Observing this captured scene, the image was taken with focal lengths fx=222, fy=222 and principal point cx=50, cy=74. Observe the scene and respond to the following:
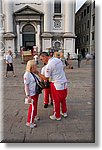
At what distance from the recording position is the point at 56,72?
4.67 meters

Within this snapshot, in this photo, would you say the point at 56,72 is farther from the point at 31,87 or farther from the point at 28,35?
the point at 28,35

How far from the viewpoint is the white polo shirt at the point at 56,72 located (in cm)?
462

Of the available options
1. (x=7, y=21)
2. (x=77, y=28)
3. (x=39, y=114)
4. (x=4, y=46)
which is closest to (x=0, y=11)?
(x=7, y=21)

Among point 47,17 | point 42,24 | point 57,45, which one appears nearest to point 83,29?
point 57,45

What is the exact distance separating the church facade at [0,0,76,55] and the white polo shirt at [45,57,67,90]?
30.2m

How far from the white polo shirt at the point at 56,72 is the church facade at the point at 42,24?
3020cm

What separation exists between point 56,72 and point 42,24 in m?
33.6

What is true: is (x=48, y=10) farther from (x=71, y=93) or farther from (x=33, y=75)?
(x=33, y=75)

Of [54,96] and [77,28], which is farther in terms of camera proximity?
[77,28]

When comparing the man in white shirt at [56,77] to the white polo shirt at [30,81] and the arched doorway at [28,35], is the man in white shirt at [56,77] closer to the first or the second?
the white polo shirt at [30,81]

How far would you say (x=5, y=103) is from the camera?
21.2ft

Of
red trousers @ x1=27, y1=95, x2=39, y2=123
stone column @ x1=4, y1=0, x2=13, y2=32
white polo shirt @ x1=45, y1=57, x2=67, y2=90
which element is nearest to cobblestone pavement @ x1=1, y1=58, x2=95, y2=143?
red trousers @ x1=27, y1=95, x2=39, y2=123

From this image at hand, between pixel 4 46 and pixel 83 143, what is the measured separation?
33217 mm

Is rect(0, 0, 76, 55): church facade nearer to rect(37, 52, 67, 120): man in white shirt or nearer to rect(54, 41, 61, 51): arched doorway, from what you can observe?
rect(54, 41, 61, 51): arched doorway
